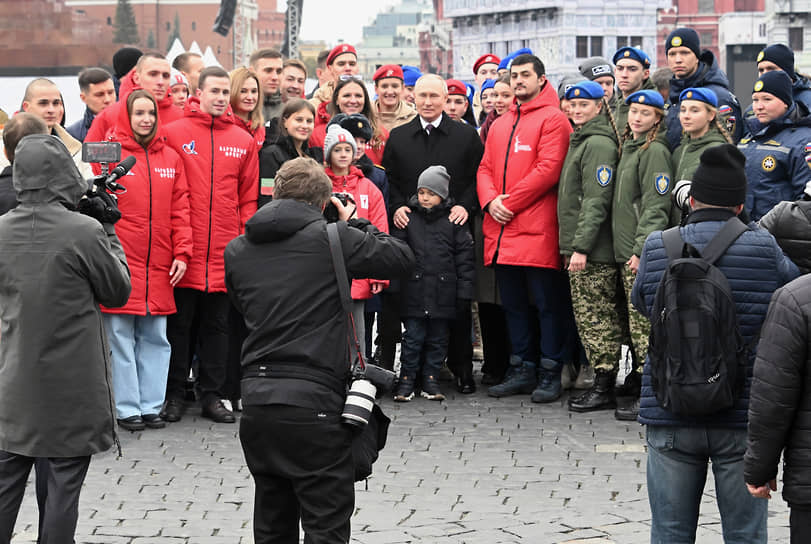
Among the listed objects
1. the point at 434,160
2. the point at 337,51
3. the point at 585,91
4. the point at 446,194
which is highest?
the point at 337,51

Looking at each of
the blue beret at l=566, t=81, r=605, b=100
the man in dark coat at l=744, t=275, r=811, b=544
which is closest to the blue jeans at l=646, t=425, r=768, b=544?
the man in dark coat at l=744, t=275, r=811, b=544

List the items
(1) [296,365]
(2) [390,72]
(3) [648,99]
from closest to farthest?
(1) [296,365] → (3) [648,99] → (2) [390,72]

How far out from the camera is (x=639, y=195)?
8547 millimetres

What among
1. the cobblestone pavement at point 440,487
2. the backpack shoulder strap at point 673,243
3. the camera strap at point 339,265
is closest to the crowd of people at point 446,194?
the cobblestone pavement at point 440,487

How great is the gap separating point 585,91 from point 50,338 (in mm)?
4884

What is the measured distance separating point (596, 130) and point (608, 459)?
252 cm

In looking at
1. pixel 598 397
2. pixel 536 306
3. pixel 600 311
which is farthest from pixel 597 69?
pixel 598 397

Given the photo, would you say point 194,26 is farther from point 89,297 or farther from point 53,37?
point 89,297

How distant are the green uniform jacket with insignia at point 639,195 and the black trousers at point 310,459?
4.00m

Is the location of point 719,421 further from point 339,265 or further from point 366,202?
point 366,202

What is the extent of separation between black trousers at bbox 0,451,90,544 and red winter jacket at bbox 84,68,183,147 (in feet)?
11.7

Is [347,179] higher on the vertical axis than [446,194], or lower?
higher

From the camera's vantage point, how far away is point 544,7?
333ft

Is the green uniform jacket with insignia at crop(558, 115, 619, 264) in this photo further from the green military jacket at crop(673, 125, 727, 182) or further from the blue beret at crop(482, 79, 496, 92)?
the blue beret at crop(482, 79, 496, 92)
